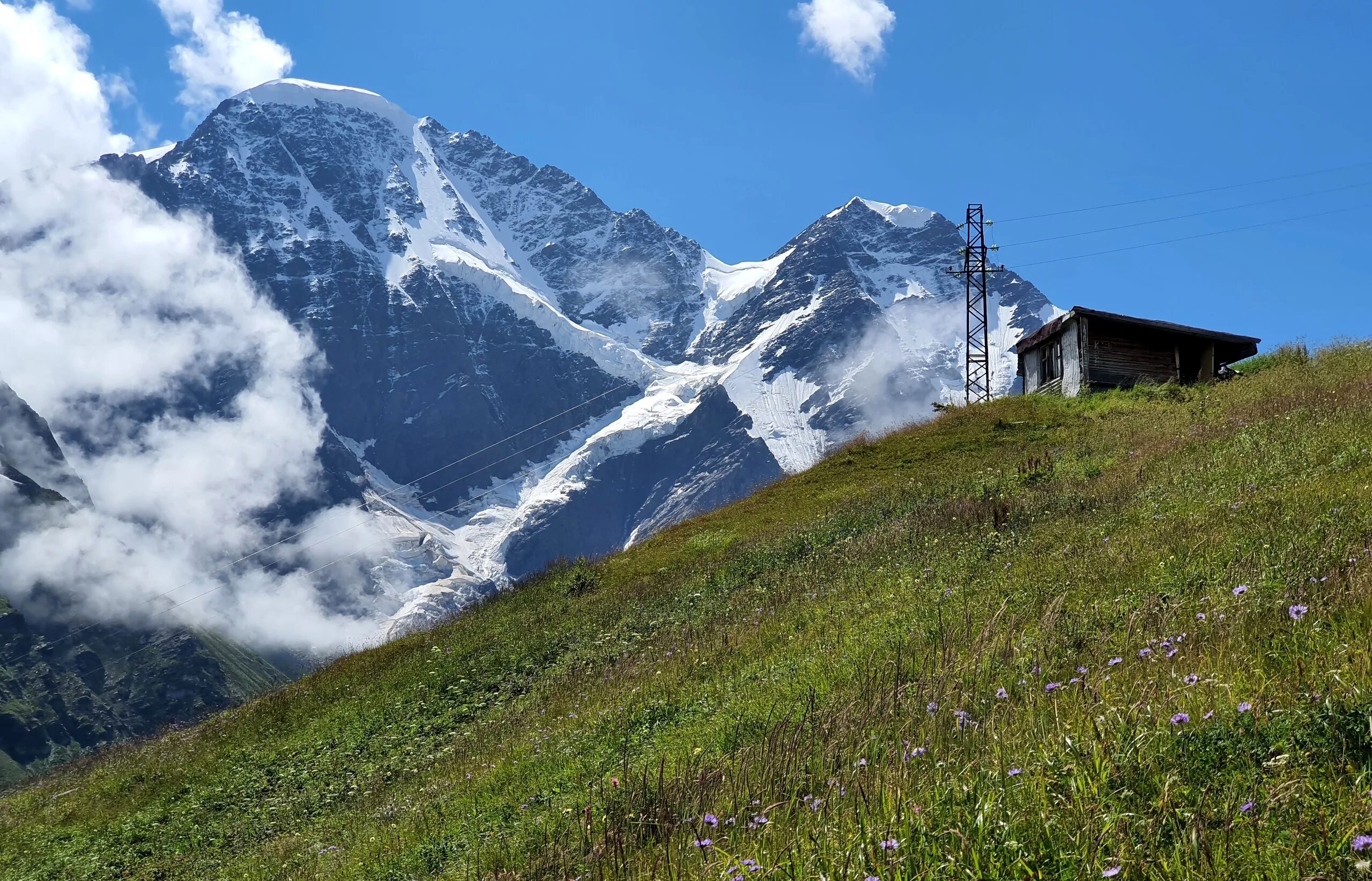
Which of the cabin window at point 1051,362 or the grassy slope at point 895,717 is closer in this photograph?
the grassy slope at point 895,717

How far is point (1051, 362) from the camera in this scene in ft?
150

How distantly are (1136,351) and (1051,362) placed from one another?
5255 millimetres

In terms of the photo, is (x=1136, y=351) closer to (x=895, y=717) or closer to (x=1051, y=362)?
(x=1051, y=362)

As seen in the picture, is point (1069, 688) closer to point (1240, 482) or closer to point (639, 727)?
point (639, 727)

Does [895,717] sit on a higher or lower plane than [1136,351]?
lower

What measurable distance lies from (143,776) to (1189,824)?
20935 mm

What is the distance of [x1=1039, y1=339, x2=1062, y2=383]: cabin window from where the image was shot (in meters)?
44.2

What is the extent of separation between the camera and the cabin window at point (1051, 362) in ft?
145

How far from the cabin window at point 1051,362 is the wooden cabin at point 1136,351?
117 centimetres

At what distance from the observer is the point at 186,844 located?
14164mm

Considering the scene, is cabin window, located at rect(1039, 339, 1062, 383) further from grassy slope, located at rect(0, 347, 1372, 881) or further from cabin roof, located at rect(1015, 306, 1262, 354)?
grassy slope, located at rect(0, 347, 1372, 881)

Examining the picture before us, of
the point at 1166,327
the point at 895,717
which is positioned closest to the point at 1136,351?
the point at 1166,327

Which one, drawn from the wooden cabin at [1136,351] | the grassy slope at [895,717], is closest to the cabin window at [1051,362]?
the wooden cabin at [1136,351]

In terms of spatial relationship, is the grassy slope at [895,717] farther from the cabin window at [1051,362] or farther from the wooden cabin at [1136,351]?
the cabin window at [1051,362]
